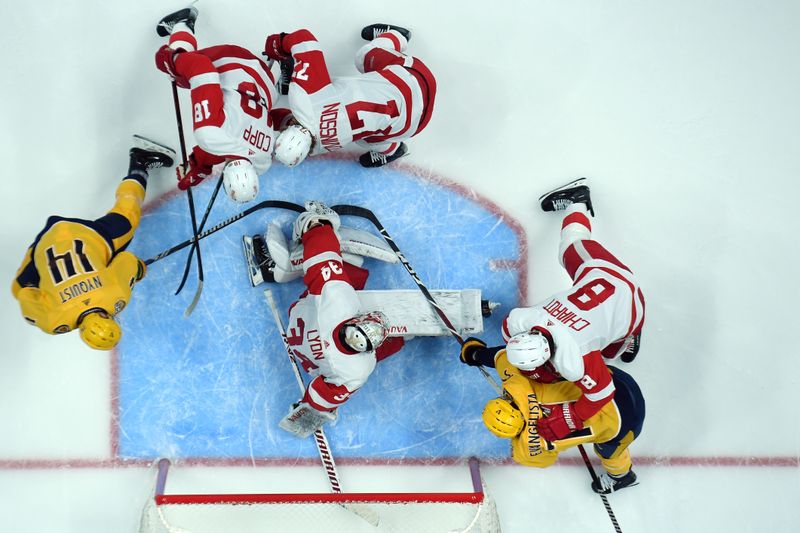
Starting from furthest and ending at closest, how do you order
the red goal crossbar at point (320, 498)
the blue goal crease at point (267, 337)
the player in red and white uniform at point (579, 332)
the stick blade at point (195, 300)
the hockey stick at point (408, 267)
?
the blue goal crease at point (267, 337), the stick blade at point (195, 300), the hockey stick at point (408, 267), the red goal crossbar at point (320, 498), the player in red and white uniform at point (579, 332)

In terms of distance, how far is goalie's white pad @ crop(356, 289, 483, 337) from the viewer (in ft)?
13.7

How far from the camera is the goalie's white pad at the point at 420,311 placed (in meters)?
4.18

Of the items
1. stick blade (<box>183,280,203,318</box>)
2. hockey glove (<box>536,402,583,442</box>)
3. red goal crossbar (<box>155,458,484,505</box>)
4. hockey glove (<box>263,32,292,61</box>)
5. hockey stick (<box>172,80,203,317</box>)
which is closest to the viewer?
hockey glove (<box>536,402,583,442</box>)

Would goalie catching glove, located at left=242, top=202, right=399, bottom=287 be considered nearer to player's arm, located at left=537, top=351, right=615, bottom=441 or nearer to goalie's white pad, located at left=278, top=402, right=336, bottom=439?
goalie's white pad, located at left=278, top=402, right=336, bottom=439

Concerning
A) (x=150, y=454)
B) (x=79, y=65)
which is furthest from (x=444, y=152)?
(x=150, y=454)

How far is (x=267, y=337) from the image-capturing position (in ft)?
14.5

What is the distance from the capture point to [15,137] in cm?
443

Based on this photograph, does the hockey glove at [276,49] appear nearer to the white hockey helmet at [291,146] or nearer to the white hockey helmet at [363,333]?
the white hockey helmet at [291,146]

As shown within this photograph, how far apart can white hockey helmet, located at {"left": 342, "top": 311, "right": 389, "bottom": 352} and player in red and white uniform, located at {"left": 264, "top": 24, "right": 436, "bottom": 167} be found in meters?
0.84

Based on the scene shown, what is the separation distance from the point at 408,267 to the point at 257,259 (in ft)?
3.04

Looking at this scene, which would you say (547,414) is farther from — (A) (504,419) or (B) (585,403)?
(A) (504,419)

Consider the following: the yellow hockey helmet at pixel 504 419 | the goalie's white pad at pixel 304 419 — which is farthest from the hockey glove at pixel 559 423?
the goalie's white pad at pixel 304 419

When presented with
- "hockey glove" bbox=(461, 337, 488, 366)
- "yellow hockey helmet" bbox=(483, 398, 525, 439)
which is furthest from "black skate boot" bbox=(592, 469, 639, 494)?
"yellow hockey helmet" bbox=(483, 398, 525, 439)

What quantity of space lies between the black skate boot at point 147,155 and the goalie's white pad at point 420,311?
57.3 inches
